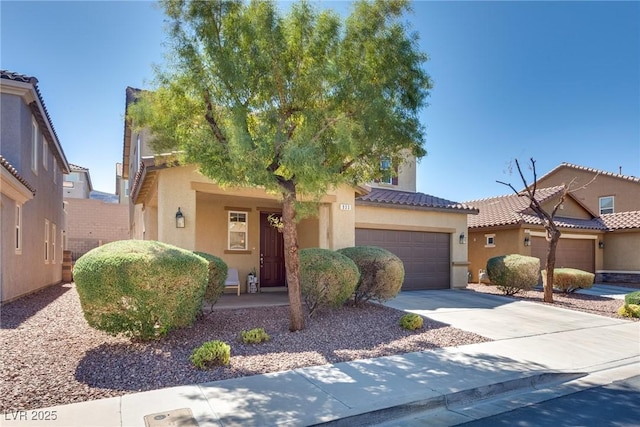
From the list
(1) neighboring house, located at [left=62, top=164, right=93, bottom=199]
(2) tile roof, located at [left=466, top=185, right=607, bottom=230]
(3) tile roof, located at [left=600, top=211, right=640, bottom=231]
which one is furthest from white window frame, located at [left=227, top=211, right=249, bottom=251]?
(1) neighboring house, located at [left=62, top=164, right=93, bottom=199]

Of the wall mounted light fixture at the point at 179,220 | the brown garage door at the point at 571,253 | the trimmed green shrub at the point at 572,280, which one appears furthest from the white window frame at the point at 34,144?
the brown garage door at the point at 571,253

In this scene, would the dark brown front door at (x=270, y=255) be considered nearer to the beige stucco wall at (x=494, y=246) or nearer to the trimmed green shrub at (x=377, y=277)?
the trimmed green shrub at (x=377, y=277)

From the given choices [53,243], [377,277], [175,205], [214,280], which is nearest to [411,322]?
[377,277]

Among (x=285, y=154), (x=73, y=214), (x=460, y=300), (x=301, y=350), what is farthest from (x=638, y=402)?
(x=73, y=214)

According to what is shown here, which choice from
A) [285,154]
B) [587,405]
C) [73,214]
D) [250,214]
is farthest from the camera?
[73,214]

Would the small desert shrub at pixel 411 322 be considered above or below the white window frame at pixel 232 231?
below

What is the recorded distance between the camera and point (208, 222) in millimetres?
12969

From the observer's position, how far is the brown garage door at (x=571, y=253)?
19297 mm

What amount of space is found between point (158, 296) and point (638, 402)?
6.70 m

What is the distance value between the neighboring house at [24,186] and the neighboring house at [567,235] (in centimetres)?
1769

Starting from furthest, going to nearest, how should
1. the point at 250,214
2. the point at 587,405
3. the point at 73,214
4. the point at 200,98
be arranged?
the point at 73,214, the point at 250,214, the point at 200,98, the point at 587,405

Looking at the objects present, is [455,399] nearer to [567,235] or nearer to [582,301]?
[582,301]

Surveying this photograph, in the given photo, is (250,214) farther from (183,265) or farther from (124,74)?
(183,265)

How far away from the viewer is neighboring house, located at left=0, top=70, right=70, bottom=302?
980 cm
